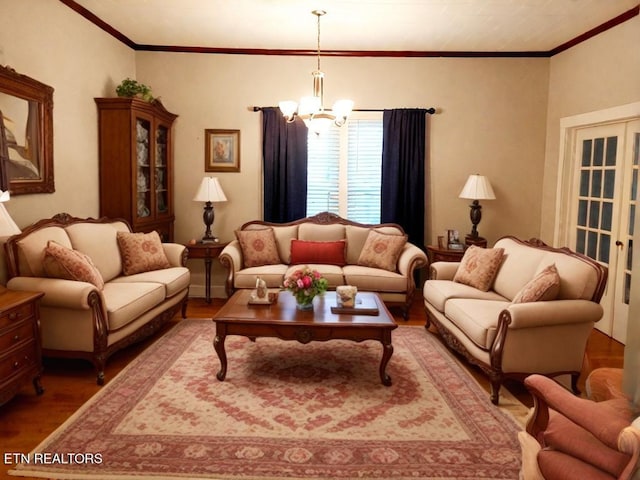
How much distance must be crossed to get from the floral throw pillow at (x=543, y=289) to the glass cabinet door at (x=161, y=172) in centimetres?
404

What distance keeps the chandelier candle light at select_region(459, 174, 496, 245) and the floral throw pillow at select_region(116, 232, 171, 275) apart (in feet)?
11.1

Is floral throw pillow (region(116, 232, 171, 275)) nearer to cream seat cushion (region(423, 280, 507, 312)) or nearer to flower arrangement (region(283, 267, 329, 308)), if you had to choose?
flower arrangement (region(283, 267, 329, 308))

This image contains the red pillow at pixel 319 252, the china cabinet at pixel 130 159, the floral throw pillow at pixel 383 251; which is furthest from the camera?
the red pillow at pixel 319 252

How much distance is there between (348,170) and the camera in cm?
596

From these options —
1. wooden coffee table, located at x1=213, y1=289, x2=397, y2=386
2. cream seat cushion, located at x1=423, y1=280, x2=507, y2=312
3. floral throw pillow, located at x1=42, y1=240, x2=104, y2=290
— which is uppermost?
floral throw pillow, located at x1=42, y1=240, x2=104, y2=290

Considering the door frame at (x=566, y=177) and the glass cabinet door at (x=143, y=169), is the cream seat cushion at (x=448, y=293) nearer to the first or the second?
the door frame at (x=566, y=177)

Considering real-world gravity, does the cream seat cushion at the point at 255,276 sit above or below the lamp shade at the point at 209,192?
below

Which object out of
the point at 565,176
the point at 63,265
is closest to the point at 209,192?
the point at 63,265

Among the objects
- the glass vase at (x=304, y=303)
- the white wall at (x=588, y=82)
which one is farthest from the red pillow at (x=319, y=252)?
the white wall at (x=588, y=82)

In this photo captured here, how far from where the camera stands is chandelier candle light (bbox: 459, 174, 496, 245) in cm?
547

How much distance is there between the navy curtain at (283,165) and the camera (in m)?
5.81

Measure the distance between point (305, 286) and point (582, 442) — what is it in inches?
87.0

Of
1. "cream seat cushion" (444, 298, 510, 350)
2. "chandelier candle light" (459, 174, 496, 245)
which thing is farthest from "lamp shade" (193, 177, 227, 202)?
"cream seat cushion" (444, 298, 510, 350)

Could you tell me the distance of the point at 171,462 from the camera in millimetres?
2416
